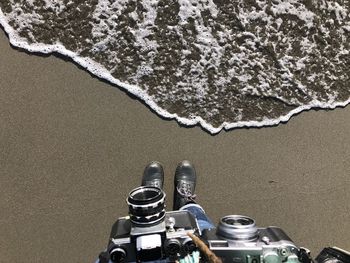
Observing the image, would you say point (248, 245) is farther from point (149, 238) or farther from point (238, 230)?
point (149, 238)

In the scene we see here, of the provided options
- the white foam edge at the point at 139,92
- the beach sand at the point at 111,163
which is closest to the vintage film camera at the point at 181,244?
the beach sand at the point at 111,163

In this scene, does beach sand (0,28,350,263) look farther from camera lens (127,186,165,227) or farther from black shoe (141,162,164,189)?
camera lens (127,186,165,227)

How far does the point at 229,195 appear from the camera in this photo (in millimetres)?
3414

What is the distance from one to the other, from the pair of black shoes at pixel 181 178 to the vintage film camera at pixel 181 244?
102 centimetres

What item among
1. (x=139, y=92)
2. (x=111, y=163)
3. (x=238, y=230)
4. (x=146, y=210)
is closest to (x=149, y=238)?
(x=146, y=210)

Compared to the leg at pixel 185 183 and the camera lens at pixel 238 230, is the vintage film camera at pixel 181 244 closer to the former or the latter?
the camera lens at pixel 238 230

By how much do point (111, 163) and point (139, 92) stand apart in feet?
2.08

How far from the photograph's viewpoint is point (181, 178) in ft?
10.9

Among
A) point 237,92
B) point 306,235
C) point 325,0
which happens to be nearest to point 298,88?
point 237,92

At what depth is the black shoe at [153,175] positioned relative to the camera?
3.26 m

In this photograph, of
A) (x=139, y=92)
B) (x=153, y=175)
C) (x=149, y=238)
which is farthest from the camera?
(x=139, y=92)

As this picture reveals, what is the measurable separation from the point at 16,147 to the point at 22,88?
1.56 feet

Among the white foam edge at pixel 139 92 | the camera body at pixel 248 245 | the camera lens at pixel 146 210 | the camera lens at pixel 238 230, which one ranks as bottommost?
the camera body at pixel 248 245

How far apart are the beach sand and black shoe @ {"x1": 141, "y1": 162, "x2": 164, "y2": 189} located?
0.07m
